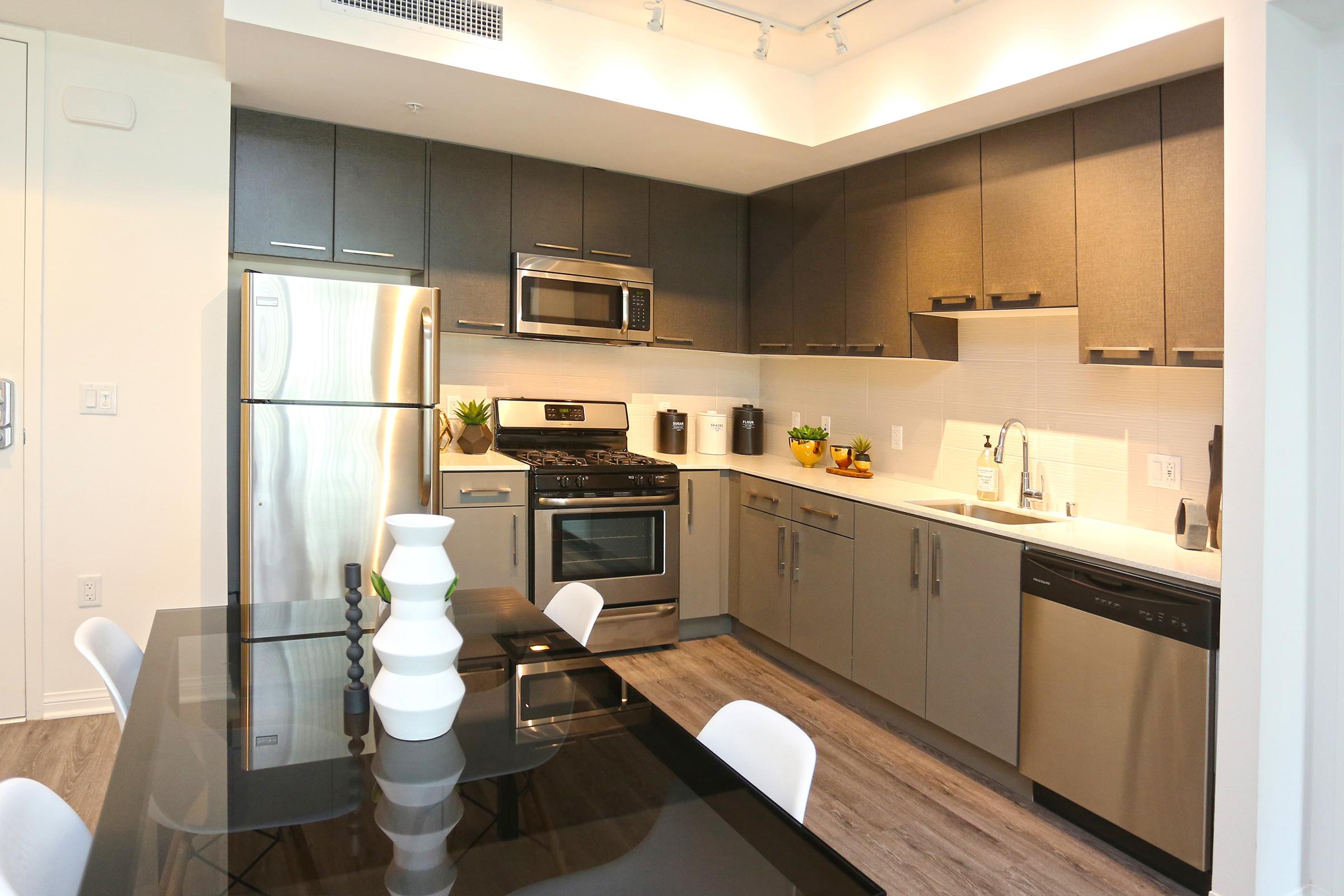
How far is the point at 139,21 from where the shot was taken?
9.66ft

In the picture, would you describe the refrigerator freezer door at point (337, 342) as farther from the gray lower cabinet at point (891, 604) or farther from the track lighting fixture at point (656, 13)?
the gray lower cabinet at point (891, 604)

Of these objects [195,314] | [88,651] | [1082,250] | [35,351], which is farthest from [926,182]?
[35,351]

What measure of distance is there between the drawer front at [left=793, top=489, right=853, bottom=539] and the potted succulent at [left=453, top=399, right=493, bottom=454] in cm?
153

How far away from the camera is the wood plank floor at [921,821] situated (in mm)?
2254

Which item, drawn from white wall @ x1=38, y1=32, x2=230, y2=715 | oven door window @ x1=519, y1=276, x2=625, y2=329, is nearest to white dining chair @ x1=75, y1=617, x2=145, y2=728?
white wall @ x1=38, y1=32, x2=230, y2=715

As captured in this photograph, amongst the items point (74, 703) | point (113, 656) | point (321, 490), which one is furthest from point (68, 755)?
point (113, 656)

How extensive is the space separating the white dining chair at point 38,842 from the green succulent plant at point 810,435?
350 centimetres

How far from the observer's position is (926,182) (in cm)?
347

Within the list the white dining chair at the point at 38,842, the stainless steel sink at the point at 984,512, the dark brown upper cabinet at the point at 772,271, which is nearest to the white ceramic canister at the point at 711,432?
the dark brown upper cabinet at the point at 772,271

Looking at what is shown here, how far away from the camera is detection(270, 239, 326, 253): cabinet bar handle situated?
11.5 feet

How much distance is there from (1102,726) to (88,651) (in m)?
2.51

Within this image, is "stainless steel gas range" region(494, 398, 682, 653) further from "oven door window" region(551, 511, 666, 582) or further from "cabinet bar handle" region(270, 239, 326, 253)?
"cabinet bar handle" region(270, 239, 326, 253)

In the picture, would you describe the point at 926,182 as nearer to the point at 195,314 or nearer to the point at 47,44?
the point at 195,314

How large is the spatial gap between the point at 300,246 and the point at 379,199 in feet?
1.32
